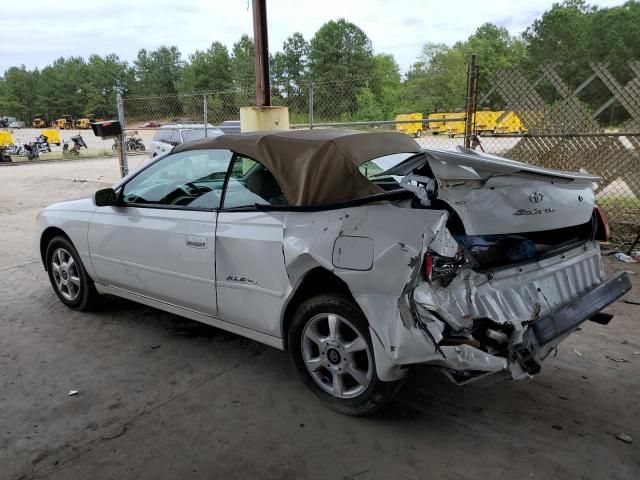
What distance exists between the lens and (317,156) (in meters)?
3.15

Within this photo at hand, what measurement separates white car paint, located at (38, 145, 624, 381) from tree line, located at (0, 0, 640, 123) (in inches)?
223

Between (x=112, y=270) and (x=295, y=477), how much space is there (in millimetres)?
2570

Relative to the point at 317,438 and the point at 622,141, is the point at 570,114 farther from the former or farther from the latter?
the point at 317,438

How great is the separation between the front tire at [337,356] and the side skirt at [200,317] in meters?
0.21

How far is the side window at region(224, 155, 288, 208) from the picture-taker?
3.27m

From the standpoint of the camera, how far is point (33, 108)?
95.9m

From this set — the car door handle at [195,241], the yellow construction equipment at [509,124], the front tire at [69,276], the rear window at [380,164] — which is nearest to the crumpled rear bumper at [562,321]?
the rear window at [380,164]

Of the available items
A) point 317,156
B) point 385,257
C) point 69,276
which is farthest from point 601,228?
point 69,276

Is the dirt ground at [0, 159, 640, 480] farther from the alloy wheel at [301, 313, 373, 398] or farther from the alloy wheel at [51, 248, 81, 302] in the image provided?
the alloy wheel at [51, 248, 81, 302]

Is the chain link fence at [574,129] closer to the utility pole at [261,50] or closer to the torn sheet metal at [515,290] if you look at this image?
the utility pole at [261,50]

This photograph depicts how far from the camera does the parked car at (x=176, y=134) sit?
13890 millimetres

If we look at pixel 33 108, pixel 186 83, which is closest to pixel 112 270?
pixel 186 83

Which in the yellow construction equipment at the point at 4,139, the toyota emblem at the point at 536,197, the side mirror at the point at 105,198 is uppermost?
the yellow construction equipment at the point at 4,139

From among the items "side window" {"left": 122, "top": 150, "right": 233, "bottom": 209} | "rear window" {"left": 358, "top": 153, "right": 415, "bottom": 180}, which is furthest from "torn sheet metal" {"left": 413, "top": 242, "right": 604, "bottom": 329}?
"side window" {"left": 122, "top": 150, "right": 233, "bottom": 209}
